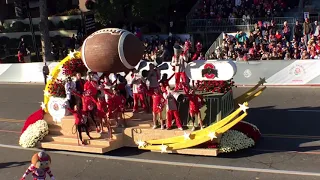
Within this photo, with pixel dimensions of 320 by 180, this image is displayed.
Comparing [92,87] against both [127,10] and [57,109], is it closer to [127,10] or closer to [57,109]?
[57,109]

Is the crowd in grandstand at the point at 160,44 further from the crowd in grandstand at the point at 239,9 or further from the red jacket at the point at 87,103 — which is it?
the red jacket at the point at 87,103

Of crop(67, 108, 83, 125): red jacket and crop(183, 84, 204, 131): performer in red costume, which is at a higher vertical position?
crop(183, 84, 204, 131): performer in red costume

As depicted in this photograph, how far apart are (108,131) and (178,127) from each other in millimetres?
2203

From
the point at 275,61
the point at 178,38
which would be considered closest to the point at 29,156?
the point at 275,61

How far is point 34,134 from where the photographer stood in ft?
48.6

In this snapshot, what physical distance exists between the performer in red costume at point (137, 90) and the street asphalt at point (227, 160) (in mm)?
1611

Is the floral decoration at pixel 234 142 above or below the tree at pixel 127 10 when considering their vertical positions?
below

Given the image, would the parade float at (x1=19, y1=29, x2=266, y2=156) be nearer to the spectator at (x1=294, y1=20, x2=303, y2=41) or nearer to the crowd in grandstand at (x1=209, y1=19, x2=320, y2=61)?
the crowd in grandstand at (x1=209, y1=19, x2=320, y2=61)

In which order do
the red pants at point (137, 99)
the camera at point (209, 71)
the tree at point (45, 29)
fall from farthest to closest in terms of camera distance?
the tree at point (45, 29)
the red pants at point (137, 99)
the camera at point (209, 71)

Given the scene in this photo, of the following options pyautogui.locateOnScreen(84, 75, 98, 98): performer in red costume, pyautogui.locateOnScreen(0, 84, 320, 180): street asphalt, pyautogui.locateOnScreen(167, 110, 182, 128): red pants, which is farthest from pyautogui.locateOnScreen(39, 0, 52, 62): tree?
pyautogui.locateOnScreen(167, 110, 182, 128): red pants

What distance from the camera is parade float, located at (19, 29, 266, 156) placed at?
13.0 m

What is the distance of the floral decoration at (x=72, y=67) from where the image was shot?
15156 mm

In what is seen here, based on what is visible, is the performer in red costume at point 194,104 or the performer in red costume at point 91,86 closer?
the performer in red costume at point 194,104

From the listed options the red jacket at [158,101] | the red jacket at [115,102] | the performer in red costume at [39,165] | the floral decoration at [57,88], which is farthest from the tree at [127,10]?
the performer in red costume at [39,165]
